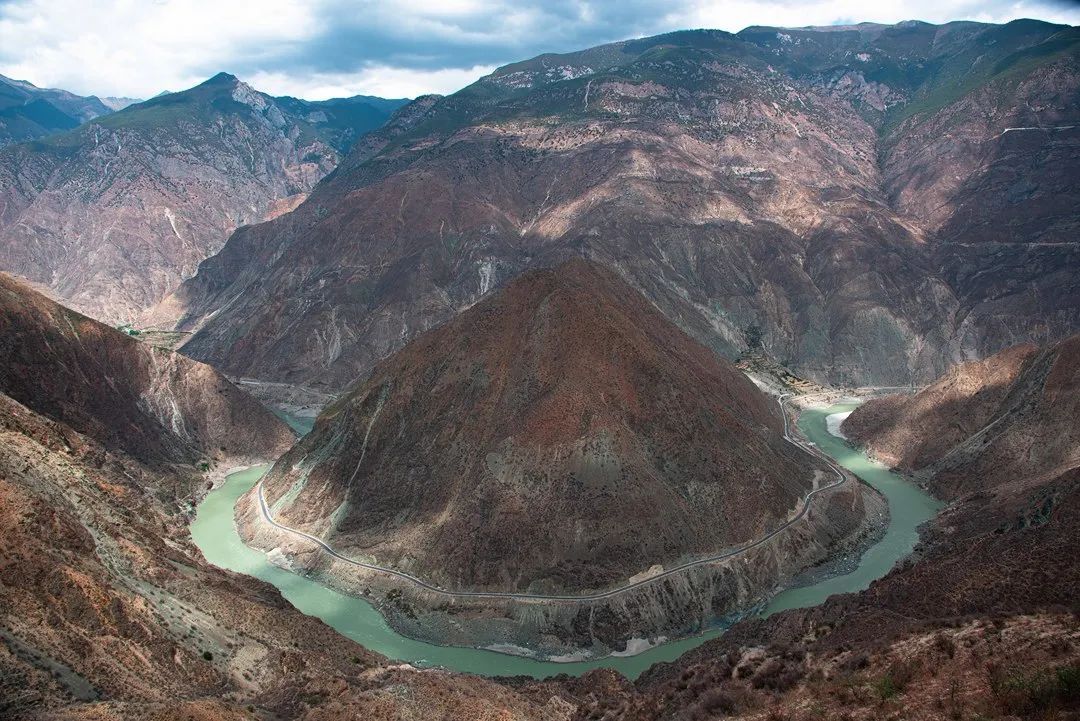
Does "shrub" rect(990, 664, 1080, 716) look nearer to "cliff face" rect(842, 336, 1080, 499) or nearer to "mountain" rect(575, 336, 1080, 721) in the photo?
"mountain" rect(575, 336, 1080, 721)

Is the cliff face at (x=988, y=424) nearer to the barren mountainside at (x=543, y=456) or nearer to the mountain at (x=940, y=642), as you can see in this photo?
the mountain at (x=940, y=642)

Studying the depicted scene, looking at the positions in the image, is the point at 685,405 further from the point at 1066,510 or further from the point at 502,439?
the point at 1066,510

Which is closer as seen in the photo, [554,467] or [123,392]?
[554,467]

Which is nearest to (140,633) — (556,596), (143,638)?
(143,638)

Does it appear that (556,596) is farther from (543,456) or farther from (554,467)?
(543,456)

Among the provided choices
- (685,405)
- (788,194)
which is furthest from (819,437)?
(788,194)

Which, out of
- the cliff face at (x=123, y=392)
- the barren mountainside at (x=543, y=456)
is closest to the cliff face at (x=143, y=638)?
the barren mountainside at (x=543, y=456)
